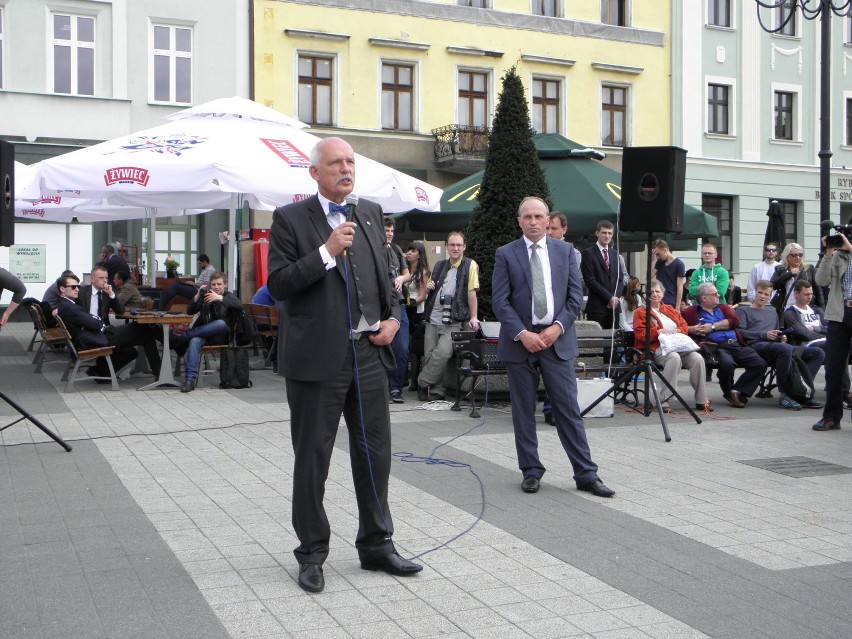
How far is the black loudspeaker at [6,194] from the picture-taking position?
26.5 ft

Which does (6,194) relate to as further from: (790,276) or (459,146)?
(459,146)

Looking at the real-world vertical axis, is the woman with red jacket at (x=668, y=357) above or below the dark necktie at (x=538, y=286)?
below

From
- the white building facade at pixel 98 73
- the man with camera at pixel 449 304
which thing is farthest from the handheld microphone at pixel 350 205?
the white building facade at pixel 98 73

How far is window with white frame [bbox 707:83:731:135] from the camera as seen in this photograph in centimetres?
3416

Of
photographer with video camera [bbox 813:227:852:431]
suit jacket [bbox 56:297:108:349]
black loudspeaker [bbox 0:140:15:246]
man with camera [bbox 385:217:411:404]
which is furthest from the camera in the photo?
suit jacket [bbox 56:297:108:349]

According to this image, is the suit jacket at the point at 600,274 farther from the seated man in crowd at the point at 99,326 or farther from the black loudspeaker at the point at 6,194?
the black loudspeaker at the point at 6,194

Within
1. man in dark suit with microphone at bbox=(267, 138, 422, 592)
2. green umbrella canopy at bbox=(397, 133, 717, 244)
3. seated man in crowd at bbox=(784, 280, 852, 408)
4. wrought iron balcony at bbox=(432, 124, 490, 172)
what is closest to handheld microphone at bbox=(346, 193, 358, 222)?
man in dark suit with microphone at bbox=(267, 138, 422, 592)

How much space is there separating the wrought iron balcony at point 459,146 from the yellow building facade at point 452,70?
0.04 m

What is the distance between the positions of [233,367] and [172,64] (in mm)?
16607

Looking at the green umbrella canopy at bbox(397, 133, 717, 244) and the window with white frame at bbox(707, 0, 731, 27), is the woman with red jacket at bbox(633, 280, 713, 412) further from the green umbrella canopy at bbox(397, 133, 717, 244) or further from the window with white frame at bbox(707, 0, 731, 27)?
the window with white frame at bbox(707, 0, 731, 27)

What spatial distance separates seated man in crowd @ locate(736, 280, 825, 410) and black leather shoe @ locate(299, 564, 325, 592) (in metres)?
7.93


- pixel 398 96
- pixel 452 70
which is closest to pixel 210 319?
pixel 398 96

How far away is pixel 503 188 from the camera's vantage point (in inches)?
475

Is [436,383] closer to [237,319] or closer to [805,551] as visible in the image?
[237,319]
